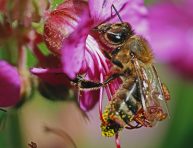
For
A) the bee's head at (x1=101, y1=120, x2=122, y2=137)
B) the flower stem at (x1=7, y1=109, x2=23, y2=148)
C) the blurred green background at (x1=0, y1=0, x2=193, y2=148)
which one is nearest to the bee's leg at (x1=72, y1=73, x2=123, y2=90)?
the bee's head at (x1=101, y1=120, x2=122, y2=137)

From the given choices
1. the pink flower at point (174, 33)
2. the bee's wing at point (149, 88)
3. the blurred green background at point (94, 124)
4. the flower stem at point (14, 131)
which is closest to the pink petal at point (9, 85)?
the bee's wing at point (149, 88)

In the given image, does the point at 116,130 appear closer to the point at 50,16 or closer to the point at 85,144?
the point at 50,16

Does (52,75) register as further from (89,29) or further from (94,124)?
(94,124)

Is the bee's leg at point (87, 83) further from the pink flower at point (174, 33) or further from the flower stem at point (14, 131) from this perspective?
the pink flower at point (174, 33)

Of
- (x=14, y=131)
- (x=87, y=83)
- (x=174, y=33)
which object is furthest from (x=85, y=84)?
(x=174, y=33)

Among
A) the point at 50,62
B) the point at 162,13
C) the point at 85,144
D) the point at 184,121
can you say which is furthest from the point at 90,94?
the point at 162,13

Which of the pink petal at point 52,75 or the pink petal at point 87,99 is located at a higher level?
the pink petal at point 52,75
